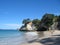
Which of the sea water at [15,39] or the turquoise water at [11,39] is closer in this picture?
the turquoise water at [11,39]

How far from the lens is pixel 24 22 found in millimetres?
113438

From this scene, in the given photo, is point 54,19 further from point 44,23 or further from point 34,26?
point 34,26

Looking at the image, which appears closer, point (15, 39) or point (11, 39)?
point (15, 39)

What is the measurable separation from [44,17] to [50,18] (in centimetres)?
584

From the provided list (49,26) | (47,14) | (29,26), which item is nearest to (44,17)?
(47,14)

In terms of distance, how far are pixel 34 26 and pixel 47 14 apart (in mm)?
20666

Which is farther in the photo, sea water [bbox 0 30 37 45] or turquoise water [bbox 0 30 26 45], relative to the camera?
sea water [bbox 0 30 37 45]

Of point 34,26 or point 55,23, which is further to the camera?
point 34,26

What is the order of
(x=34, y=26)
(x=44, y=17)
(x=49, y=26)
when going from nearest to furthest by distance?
(x=49, y=26), (x=44, y=17), (x=34, y=26)

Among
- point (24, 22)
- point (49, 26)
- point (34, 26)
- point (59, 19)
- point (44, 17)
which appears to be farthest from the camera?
point (24, 22)

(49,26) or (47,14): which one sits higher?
(47,14)

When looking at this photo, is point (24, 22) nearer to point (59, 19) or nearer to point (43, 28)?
point (43, 28)

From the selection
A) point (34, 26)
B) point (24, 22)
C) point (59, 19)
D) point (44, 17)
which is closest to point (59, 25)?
point (59, 19)

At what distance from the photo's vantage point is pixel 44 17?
84625mm
